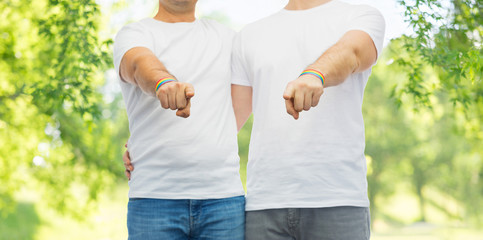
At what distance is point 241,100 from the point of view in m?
2.18

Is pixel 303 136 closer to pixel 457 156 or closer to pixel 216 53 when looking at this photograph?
pixel 216 53

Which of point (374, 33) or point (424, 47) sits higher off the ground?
point (424, 47)

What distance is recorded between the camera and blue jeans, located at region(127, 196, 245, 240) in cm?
190

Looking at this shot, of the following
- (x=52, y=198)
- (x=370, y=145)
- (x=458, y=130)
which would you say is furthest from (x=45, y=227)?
(x=458, y=130)

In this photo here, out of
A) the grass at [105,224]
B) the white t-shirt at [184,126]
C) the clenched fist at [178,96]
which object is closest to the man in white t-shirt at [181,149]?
the white t-shirt at [184,126]

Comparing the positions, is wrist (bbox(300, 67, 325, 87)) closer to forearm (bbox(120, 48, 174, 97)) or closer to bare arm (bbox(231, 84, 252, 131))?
forearm (bbox(120, 48, 174, 97))

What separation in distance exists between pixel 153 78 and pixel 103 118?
23.5ft

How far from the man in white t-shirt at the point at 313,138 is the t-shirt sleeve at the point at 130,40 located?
43 cm

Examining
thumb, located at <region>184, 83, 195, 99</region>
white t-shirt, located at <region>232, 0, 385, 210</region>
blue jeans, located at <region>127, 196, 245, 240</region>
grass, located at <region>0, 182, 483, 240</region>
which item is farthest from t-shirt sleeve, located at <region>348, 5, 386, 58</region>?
grass, located at <region>0, 182, 483, 240</region>

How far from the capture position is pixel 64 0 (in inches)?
149

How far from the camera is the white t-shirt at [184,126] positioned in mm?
1932

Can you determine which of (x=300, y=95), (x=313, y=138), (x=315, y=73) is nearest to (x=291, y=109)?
(x=300, y=95)

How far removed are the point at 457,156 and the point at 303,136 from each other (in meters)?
20.2

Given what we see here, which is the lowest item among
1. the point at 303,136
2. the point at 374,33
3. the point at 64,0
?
the point at 303,136
